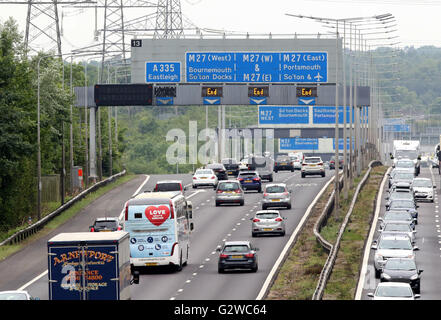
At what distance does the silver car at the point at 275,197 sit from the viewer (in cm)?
6094

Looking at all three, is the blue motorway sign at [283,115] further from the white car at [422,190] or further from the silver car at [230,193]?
the silver car at [230,193]

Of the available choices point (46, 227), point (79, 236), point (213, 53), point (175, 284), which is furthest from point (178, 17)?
point (79, 236)

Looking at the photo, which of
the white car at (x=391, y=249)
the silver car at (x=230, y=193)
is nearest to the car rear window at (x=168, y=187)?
the silver car at (x=230, y=193)

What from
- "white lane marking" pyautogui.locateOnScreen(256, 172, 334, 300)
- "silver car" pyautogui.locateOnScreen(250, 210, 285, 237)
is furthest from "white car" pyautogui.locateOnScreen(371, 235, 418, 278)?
"silver car" pyautogui.locateOnScreen(250, 210, 285, 237)

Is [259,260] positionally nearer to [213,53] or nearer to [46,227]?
[46,227]

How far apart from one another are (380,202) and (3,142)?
1110 inches

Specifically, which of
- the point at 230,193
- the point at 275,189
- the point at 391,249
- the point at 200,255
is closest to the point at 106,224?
the point at 200,255

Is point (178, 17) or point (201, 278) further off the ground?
point (178, 17)

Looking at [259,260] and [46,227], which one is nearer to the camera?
[259,260]

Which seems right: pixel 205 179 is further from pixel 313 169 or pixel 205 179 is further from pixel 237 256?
pixel 237 256

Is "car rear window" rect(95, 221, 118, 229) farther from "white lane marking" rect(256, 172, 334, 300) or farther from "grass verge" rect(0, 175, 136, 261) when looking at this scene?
"white lane marking" rect(256, 172, 334, 300)

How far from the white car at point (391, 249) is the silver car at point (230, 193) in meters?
23.7

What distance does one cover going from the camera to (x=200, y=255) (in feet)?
147
